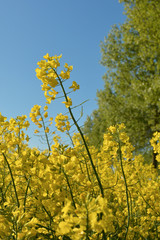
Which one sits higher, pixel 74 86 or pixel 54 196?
pixel 74 86

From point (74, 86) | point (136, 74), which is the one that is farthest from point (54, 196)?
point (136, 74)

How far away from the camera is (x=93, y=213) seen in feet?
3.58

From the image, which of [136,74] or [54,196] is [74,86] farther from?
[136,74]

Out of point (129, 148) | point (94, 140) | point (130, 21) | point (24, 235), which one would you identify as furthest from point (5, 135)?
point (94, 140)

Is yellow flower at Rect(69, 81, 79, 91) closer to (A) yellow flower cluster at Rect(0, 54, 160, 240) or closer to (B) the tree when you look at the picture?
(A) yellow flower cluster at Rect(0, 54, 160, 240)

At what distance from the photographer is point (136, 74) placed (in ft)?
42.7

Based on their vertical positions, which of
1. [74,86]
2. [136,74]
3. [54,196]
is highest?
[136,74]

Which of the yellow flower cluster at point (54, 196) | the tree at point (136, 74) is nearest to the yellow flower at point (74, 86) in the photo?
the yellow flower cluster at point (54, 196)

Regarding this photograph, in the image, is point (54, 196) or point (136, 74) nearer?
point (54, 196)

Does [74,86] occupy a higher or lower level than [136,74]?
lower

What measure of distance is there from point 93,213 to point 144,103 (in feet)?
36.1

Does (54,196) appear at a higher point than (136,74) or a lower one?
lower

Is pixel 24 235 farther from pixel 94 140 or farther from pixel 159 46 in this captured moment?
pixel 94 140

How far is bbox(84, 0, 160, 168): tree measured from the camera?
11.1 m
